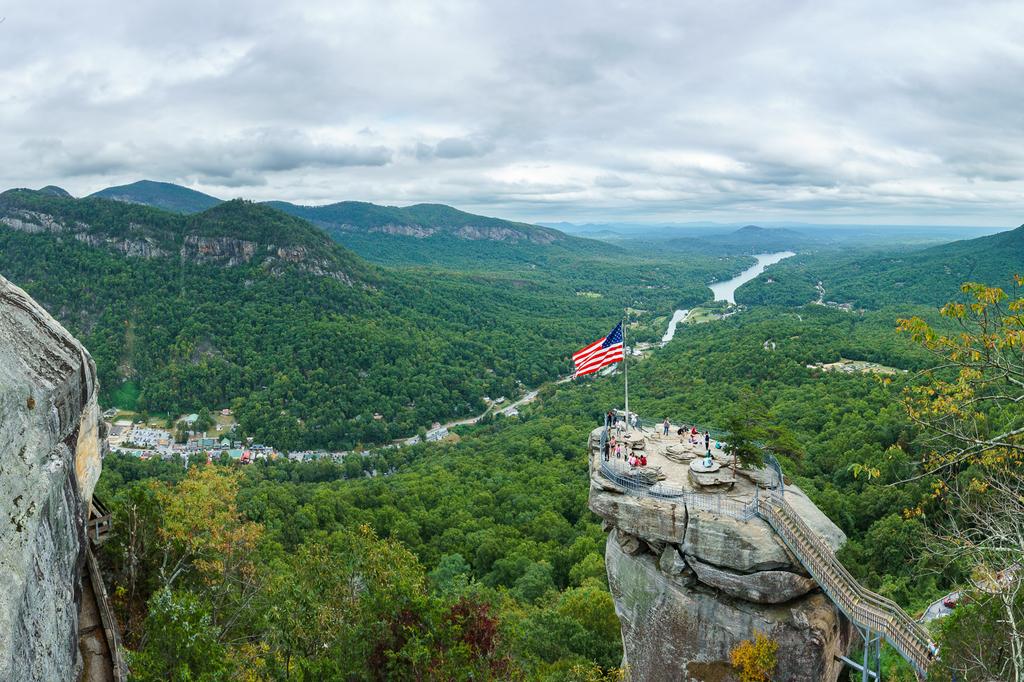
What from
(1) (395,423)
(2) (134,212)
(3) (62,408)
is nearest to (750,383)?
(1) (395,423)

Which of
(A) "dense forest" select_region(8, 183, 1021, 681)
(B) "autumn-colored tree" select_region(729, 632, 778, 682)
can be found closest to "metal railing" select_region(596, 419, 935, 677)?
(A) "dense forest" select_region(8, 183, 1021, 681)

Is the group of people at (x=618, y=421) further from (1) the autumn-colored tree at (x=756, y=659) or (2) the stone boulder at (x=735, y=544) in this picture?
(1) the autumn-colored tree at (x=756, y=659)

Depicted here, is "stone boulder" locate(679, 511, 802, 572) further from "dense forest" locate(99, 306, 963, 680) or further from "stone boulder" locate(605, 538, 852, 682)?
"dense forest" locate(99, 306, 963, 680)

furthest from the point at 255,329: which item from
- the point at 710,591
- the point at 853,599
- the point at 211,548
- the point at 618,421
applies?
the point at 853,599

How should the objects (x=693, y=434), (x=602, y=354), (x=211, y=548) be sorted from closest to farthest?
(x=211, y=548)
(x=602, y=354)
(x=693, y=434)

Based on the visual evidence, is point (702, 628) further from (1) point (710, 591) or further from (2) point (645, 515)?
(2) point (645, 515)

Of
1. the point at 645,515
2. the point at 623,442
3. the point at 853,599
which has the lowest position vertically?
the point at 853,599
